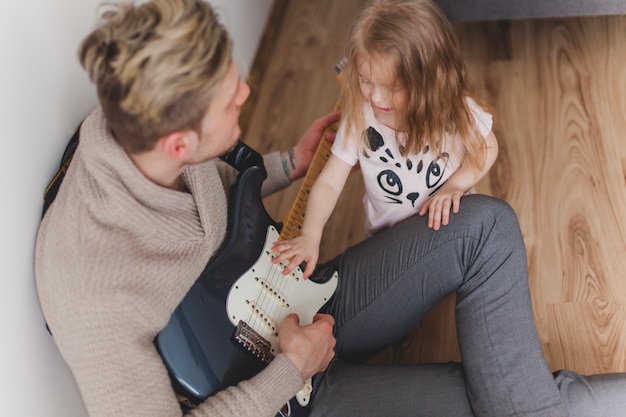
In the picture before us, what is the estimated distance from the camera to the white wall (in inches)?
36.0

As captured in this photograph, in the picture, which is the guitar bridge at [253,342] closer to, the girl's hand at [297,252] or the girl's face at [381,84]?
the girl's hand at [297,252]

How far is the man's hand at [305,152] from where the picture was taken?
57.4 inches

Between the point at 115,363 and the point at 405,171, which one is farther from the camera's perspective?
the point at 405,171

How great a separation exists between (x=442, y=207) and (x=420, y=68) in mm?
262

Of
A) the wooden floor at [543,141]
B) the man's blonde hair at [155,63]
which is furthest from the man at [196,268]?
the wooden floor at [543,141]

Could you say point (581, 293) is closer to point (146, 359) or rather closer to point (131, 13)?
point (146, 359)

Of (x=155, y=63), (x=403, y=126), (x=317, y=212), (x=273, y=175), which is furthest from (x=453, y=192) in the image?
(x=155, y=63)

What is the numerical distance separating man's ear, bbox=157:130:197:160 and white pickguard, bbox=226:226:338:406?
0.91 ft

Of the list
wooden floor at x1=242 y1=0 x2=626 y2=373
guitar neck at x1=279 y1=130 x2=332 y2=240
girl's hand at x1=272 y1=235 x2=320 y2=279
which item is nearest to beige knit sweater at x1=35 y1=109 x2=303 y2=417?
girl's hand at x1=272 y1=235 x2=320 y2=279

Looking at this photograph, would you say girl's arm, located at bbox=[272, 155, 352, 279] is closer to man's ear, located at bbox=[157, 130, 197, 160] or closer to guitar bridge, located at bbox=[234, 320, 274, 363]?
guitar bridge, located at bbox=[234, 320, 274, 363]

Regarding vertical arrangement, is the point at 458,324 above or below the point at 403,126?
below

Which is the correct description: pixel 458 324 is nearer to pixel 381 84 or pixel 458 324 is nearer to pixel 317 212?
pixel 317 212

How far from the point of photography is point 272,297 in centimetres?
121

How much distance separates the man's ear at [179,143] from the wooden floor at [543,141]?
2.66 feet
